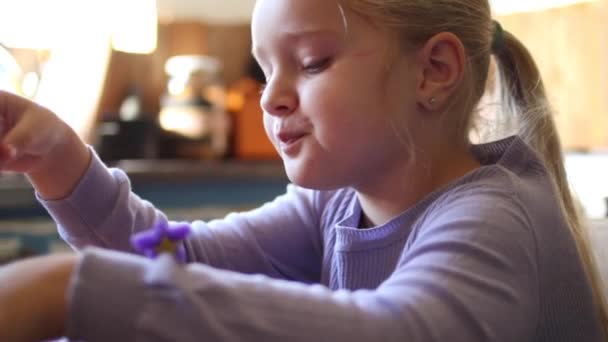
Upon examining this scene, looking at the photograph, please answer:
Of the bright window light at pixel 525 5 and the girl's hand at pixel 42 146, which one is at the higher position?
the bright window light at pixel 525 5

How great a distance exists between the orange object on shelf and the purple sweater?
1192 millimetres

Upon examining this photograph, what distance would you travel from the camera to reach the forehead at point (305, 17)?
0.61m

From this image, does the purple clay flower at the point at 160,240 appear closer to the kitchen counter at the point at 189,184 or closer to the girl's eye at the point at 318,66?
the girl's eye at the point at 318,66

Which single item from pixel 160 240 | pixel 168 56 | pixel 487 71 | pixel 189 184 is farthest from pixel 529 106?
pixel 168 56

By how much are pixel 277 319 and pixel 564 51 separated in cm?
148

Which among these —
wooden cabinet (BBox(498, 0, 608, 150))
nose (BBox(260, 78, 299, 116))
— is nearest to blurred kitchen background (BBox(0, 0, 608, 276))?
wooden cabinet (BBox(498, 0, 608, 150))

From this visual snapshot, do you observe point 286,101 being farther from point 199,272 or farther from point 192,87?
point 192,87

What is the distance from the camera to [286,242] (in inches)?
32.1

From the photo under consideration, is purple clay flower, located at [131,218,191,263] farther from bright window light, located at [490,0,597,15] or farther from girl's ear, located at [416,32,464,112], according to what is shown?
bright window light, located at [490,0,597,15]

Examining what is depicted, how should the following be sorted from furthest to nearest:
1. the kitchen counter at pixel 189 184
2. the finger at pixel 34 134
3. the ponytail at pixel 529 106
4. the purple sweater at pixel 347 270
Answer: the kitchen counter at pixel 189 184 → the ponytail at pixel 529 106 → the finger at pixel 34 134 → the purple sweater at pixel 347 270

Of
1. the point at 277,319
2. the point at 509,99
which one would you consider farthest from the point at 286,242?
the point at 277,319

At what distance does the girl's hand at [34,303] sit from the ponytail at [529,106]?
52cm

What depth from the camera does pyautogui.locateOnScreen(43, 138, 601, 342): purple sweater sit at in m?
0.37

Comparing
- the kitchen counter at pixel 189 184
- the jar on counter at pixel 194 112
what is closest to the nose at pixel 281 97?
the kitchen counter at pixel 189 184
